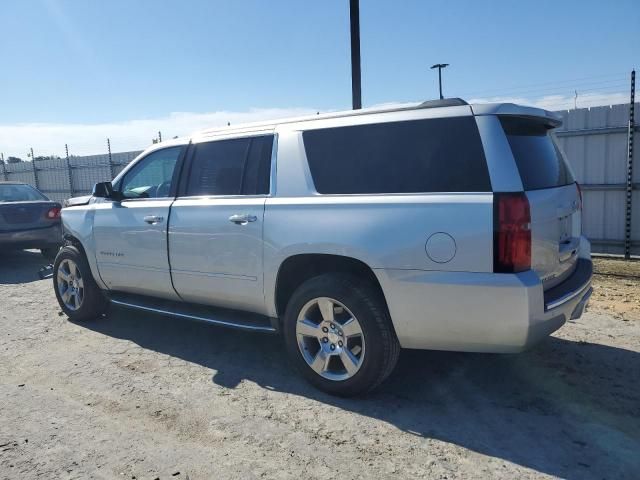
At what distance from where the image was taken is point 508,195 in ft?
9.68

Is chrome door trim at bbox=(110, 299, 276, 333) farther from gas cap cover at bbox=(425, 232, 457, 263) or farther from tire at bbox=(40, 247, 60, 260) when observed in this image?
tire at bbox=(40, 247, 60, 260)

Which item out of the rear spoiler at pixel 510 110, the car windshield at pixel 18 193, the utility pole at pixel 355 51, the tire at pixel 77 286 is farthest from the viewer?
the car windshield at pixel 18 193

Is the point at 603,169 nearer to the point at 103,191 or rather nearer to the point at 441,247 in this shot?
the point at 441,247

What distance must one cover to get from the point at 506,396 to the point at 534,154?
65.4 inches

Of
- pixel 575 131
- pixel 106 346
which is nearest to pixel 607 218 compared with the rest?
pixel 575 131

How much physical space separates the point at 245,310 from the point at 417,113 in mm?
2060

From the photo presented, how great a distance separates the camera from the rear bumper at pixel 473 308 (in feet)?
9.71

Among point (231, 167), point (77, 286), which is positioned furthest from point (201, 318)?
point (77, 286)

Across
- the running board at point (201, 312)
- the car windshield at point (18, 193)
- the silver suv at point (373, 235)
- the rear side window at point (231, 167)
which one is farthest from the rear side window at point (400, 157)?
the car windshield at point (18, 193)

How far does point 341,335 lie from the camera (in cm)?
358

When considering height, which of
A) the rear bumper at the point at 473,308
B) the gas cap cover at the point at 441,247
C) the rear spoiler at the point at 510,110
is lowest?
the rear bumper at the point at 473,308

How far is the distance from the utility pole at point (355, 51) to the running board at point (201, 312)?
198 inches

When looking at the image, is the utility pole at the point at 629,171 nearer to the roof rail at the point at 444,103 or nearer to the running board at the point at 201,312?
the roof rail at the point at 444,103

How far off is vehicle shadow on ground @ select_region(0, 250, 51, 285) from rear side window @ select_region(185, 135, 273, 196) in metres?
5.31
